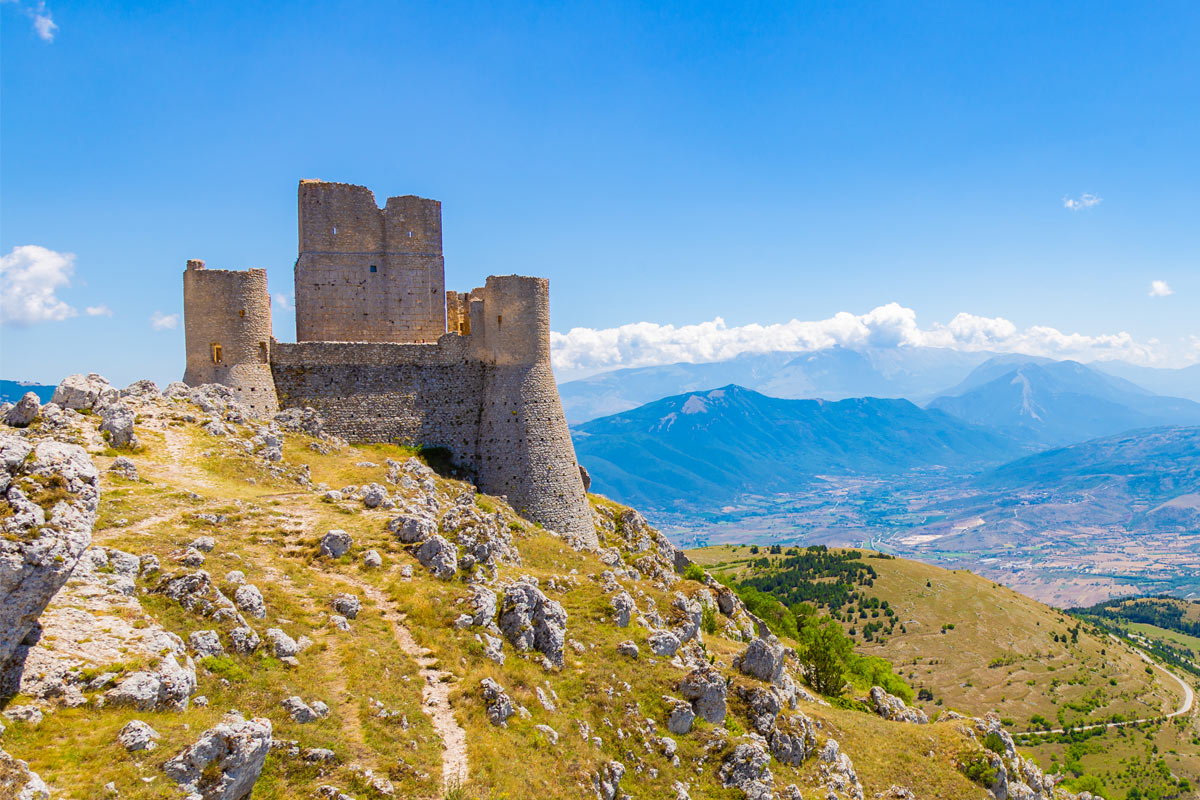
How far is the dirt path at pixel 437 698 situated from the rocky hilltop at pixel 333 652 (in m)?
0.07

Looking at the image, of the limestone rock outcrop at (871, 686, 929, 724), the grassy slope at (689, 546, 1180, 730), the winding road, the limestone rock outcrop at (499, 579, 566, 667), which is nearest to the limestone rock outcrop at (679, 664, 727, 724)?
the limestone rock outcrop at (499, 579, 566, 667)

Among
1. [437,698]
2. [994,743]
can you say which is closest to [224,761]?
[437,698]

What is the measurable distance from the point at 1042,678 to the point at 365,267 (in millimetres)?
179287

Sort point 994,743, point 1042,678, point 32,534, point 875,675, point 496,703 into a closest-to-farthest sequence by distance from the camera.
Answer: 1. point 32,534
2. point 496,703
3. point 994,743
4. point 875,675
5. point 1042,678

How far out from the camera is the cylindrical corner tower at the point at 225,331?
133 ft

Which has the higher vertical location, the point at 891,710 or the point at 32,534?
the point at 32,534

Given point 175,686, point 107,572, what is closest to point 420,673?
point 175,686

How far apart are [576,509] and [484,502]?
7.54 m

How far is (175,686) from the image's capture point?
15320mm

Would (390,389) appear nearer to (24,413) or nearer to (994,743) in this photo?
(24,413)

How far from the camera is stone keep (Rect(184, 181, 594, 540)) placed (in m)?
44.8

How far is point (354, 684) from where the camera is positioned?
62.6ft

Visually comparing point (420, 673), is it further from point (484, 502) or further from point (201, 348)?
point (201, 348)

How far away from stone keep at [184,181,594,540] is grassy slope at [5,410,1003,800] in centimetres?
1084
